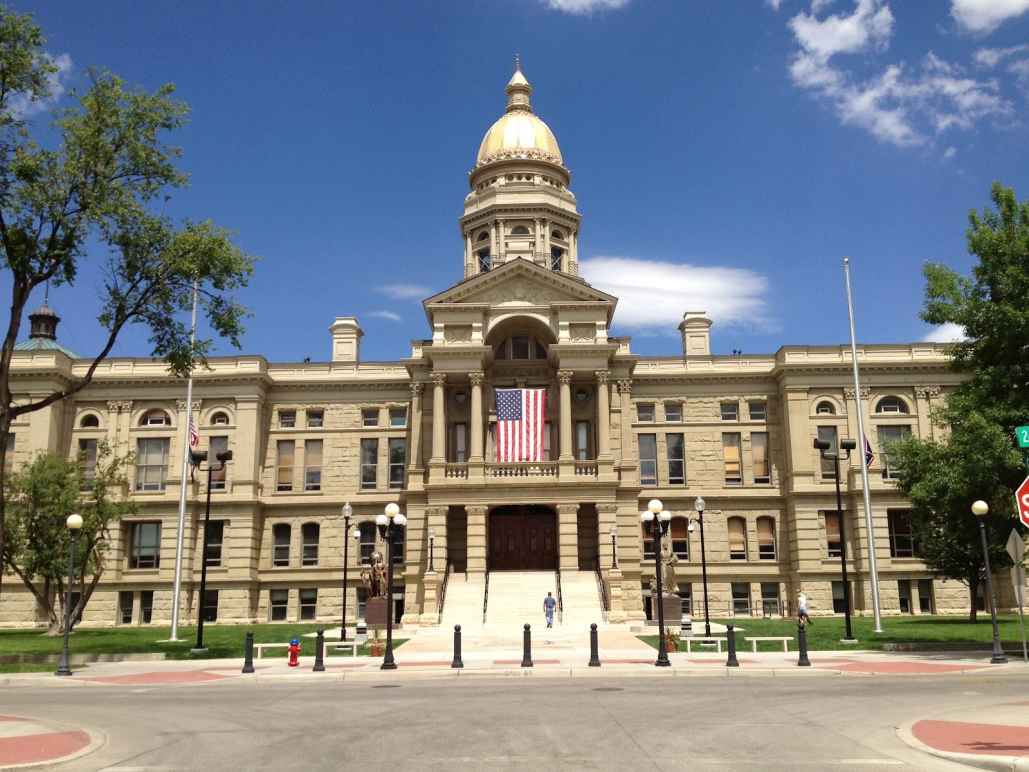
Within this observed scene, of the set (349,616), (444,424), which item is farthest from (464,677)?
(349,616)

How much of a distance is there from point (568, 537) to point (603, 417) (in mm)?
6895

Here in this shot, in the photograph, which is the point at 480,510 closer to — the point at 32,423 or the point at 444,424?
the point at 444,424

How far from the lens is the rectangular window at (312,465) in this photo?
57.4 metres

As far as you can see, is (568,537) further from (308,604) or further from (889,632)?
(308,604)

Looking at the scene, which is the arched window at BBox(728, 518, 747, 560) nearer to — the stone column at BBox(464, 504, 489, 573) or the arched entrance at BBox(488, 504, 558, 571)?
the arched entrance at BBox(488, 504, 558, 571)

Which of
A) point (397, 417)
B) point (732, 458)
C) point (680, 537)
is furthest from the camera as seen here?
point (397, 417)

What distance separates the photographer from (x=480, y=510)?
4944 centimetres

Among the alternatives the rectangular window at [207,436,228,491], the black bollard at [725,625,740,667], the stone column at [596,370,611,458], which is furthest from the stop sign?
the rectangular window at [207,436,228,491]

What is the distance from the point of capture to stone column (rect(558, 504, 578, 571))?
48094 mm

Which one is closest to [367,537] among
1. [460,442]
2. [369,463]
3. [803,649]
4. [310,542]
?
[310,542]

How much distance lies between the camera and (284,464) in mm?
57781

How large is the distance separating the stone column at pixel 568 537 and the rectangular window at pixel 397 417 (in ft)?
44.0

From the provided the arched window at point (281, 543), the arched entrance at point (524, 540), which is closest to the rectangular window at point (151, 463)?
the arched window at point (281, 543)

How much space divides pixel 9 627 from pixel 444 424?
2609cm
